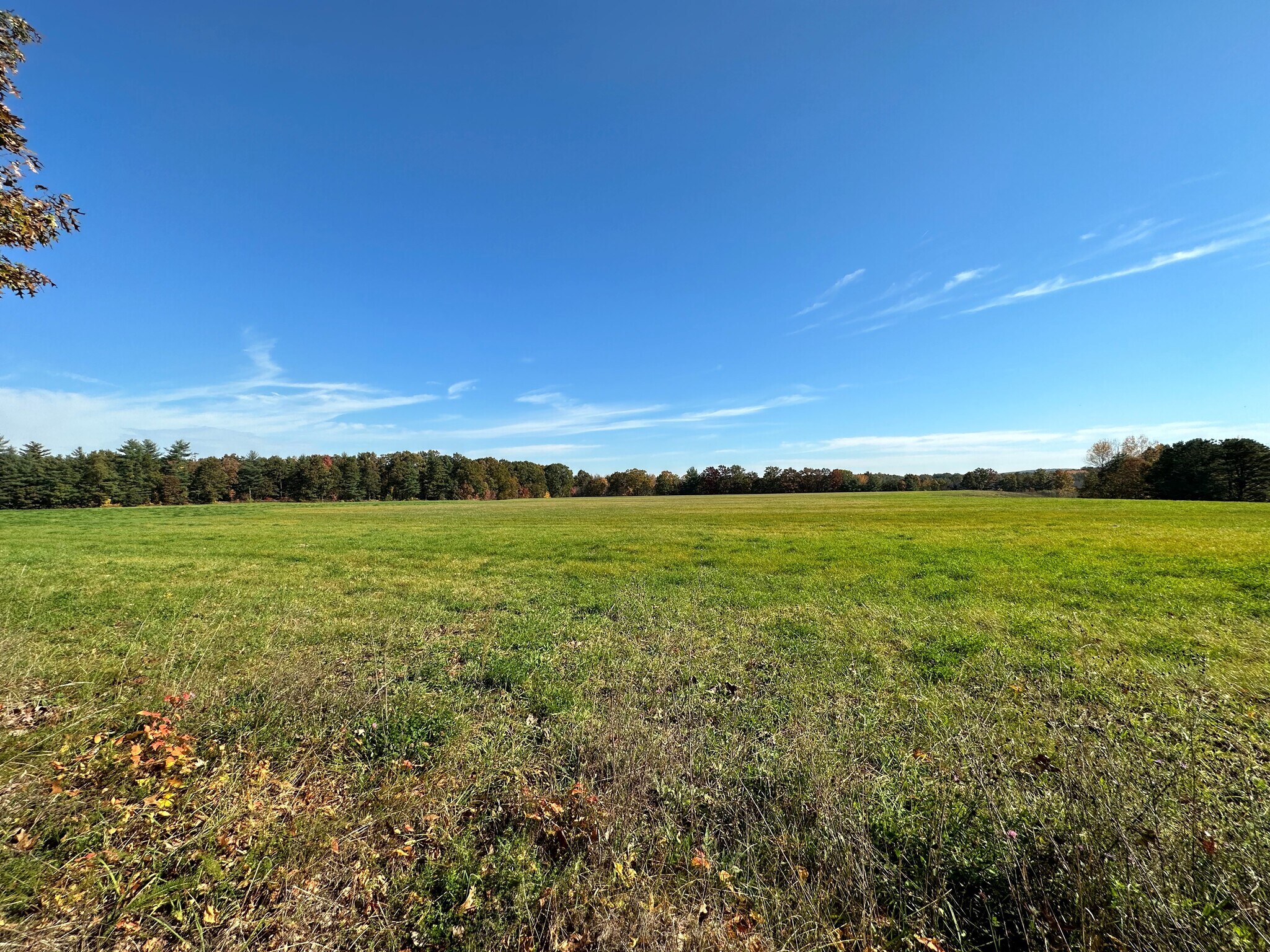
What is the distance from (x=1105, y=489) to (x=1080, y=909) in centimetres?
12795

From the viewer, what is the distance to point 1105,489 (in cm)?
9350

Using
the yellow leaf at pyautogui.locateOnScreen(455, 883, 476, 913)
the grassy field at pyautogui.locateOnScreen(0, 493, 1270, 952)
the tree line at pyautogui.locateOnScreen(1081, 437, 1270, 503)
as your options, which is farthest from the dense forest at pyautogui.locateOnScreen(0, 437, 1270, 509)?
the yellow leaf at pyautogui.locateOnScreen(455, 883, 476, 913)

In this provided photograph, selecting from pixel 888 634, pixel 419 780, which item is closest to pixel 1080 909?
pixel 419 780

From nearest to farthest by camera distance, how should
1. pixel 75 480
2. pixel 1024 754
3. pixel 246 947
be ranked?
pixel 246 947, pixel 1024 754, pixel 75 480

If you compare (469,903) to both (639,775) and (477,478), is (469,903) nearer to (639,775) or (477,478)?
(639,775)

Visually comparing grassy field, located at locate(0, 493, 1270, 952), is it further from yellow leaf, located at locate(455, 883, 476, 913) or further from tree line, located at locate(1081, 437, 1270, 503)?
tree line, located at locate(1081, 437, 1270, 503)

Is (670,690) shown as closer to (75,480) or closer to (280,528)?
(280,528)

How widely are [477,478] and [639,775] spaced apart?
135 meters

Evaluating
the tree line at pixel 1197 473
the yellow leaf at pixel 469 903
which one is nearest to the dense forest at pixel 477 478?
the tree line at pixel 1197 473

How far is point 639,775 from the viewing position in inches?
202

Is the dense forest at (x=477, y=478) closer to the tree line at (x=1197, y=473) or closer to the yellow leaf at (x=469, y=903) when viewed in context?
the tree line at (x=1197, y=473)

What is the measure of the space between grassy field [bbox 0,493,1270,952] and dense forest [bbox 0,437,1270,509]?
316 ft

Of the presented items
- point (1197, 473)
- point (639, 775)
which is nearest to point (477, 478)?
point (639, 775)

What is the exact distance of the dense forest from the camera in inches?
2950
